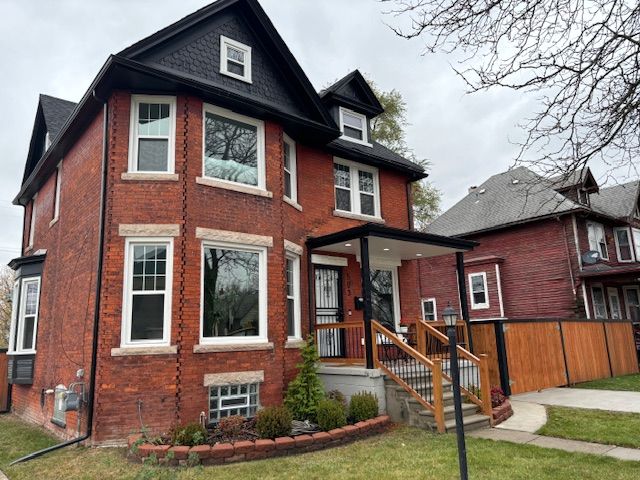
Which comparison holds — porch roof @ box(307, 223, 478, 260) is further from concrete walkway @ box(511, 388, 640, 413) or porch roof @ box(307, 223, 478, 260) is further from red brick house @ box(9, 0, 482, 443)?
concrete walkway @ box(511, 388, 640, 413)

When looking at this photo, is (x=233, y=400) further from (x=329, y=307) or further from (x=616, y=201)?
(x=616, y=201)

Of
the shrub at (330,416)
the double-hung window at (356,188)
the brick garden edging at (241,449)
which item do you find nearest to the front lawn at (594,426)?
the shrub at (330,416)

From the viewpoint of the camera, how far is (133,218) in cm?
856

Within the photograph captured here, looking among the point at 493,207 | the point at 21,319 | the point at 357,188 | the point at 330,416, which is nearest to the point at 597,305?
the point at 493,207

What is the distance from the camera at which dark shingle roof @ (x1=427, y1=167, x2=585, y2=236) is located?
806 inches

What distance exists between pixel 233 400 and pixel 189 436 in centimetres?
171

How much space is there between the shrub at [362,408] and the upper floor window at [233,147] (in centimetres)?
474

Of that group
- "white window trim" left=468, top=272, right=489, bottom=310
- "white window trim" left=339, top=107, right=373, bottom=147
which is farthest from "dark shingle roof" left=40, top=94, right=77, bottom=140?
"white window trim" left=468, top=272, right=489, bottom=310

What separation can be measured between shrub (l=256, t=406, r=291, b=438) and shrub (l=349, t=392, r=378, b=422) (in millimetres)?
1367

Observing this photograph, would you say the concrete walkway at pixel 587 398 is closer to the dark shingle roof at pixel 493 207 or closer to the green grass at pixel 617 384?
the green grass at pixel 617 384

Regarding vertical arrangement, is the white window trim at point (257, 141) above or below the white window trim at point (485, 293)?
above

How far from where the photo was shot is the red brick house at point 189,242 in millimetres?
8219

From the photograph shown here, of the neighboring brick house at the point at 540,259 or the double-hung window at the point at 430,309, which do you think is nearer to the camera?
the neighboring brick house at the point at 540,259

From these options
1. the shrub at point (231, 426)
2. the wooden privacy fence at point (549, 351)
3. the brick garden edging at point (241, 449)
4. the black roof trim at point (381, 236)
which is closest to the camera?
the brick garden edging at point (241, 449)
